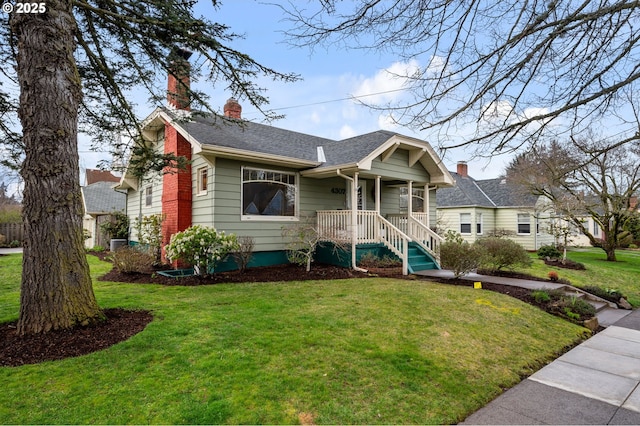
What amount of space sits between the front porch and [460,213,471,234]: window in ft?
37.2

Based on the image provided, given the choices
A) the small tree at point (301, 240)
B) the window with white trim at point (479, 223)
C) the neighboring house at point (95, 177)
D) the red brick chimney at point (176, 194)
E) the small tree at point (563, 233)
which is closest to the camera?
the small tree at point (301, 240)

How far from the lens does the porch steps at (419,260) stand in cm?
1060

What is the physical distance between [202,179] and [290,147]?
3.15m

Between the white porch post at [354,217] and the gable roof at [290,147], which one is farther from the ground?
the gable roof at [290,147]

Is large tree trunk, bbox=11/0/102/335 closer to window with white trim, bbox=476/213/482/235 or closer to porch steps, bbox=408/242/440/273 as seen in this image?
porch steps, bbox=408/242/440/273

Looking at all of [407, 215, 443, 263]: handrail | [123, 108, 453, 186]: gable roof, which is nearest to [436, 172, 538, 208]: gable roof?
[123, 108, 453, 186]: gable roof

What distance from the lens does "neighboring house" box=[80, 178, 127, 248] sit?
1864cm

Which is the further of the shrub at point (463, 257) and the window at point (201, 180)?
the window at point (201, 180)

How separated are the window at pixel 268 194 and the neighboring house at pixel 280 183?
0.03m

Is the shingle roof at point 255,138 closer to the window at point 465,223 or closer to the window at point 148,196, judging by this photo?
the window at point 148,196

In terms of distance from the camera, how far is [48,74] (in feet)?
14.0

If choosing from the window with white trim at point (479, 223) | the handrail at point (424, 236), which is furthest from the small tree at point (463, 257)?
the window with white trim at point (479, 223)

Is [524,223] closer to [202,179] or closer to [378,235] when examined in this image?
[378,235]

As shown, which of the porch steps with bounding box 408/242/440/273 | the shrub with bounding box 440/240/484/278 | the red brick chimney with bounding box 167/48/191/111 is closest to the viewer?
the red brick chimney with bounding box 167/48/191/111
